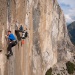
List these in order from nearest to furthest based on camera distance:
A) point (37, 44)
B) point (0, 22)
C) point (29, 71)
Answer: point (0, 22) → point (29, 71) → point (37, 44)

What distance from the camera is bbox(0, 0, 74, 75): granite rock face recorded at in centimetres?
1889

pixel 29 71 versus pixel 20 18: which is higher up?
pixel 20 18

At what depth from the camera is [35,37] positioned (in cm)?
3122

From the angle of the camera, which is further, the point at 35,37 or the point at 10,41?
the point at 35,37

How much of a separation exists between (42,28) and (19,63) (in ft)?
38.0

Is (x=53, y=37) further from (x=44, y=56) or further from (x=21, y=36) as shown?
(x=21, y=36)

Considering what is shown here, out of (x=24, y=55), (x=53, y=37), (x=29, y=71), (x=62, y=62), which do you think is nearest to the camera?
(x=24, y=55)

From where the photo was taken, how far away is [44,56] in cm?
3572

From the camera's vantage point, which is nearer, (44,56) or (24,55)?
(24,55)

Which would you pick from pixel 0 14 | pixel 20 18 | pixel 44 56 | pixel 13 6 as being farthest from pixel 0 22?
pixel 44 56

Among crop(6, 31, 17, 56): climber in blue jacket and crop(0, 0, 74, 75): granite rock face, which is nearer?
crop(6, 31, 17, 56): climber in blue jacket

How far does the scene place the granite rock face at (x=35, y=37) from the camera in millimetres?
18891

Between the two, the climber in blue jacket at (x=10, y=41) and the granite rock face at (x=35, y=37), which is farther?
the granite rock face at (x=35, y=37)

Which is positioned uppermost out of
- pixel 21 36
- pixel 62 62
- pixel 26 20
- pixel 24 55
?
pixel 26 20
